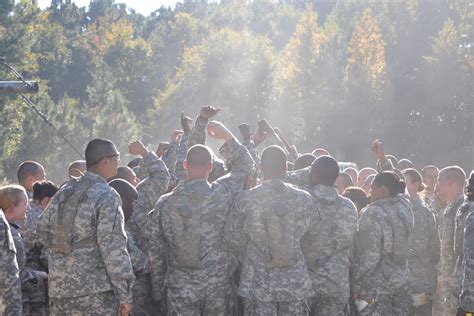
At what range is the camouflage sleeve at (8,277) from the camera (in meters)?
6.24

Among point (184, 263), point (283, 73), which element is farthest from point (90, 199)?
point (283, 73)

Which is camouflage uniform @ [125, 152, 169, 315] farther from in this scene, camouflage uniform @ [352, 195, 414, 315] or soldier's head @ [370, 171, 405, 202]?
soldier's head @ [370, 171, 405, 202]

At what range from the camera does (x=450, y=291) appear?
8914 millimetres

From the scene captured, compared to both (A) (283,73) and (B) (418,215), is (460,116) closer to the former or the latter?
(A) (283,73)

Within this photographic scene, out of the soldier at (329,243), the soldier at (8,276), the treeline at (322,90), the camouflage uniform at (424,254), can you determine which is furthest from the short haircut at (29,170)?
the treeline at (322,90)

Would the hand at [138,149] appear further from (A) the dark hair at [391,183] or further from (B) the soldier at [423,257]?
(B) the soldier at [423,257]

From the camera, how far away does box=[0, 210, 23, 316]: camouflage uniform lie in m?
6.24

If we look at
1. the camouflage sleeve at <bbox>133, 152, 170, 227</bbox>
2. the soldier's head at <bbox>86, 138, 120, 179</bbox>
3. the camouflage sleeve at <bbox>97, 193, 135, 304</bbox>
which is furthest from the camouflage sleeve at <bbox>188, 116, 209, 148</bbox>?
the camouflage sleeve at <bbox>97, 193, 135, 304</bbox>

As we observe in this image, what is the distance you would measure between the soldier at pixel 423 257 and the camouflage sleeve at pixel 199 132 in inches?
101

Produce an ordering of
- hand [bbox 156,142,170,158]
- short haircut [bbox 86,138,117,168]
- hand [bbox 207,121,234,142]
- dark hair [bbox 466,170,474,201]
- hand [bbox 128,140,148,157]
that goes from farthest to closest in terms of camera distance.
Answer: hand [bbox 156,142,170,158] → hand [bbox 128,140,148,157] → hand [bbox 207,121,234,142] → dark hair [bbox 466,170,474,201] → short haircut [bbox 86,138,117,168]

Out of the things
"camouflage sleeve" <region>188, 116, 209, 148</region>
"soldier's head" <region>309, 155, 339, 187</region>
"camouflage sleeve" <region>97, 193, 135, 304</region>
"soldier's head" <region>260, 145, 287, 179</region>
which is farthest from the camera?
"camouflage sleeve" <region>188, 116, 209, 148</region>

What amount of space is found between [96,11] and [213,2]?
1570cm

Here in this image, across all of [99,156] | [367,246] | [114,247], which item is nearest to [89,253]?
[114,247]

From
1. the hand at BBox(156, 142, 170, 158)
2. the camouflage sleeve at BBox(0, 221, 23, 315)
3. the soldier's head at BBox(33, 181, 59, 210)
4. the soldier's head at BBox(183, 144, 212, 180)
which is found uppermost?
the soldier's head at BBox(183, 144, 212, 180)
